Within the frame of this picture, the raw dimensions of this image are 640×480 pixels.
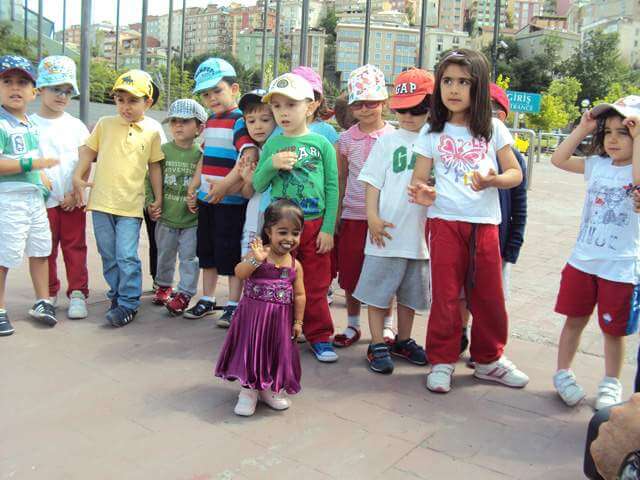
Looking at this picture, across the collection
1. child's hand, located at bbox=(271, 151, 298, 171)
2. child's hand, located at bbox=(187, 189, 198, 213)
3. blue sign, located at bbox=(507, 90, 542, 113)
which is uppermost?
blue sign, located at bbox=(507, 90, 542, 113)

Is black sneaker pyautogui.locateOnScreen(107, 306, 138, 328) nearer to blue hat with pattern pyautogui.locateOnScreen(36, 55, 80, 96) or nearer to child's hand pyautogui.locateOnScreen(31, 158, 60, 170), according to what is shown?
child's hand pyautogui.locateOnScreen(31, 158, 60, 170)

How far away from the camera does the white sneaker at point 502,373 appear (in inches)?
141

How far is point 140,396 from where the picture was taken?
332cm

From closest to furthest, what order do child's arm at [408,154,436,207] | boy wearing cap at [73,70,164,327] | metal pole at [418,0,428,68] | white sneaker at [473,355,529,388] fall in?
child's arm at [408,154,436,207]
white sneaker at [473,355,529,388]
boy wearing cap at [73,70,164,327]
metal pole at [418,0,428,68]

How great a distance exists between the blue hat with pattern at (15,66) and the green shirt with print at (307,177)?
169 cm

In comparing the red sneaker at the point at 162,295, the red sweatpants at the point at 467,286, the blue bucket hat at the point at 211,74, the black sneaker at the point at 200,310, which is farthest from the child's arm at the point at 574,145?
the red sneaker at the point at 162,295

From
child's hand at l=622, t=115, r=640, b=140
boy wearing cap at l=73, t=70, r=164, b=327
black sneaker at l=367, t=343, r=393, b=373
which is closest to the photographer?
child's hand at l=622, t=115, r=640, b=140

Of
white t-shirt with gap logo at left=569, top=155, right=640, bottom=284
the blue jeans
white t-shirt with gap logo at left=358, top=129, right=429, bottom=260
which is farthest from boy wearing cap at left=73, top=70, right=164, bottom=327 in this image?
white t-shirt with gap logo at left=569, top=155, right=640, bottom=284

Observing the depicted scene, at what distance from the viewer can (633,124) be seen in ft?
10.1

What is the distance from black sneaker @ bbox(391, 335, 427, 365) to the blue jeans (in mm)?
1805

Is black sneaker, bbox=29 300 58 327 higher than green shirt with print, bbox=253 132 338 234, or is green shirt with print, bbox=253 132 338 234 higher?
green shirt with print, bbox=253 132 338 234

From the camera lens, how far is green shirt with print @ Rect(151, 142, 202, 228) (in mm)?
4719

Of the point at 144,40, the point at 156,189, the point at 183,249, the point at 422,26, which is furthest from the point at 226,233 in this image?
the point at 144,40

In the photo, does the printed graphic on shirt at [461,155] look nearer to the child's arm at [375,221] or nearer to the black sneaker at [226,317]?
the child's arm at [375,221]
